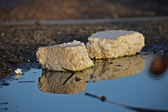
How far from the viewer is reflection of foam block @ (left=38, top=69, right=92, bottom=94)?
6.25m

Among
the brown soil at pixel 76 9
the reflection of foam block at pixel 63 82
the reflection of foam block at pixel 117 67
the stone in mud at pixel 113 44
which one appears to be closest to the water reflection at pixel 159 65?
the reflection of foam block at pixel 117 67

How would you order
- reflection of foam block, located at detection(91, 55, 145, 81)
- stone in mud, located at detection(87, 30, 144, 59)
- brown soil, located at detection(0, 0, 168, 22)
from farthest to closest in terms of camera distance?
brown soil, located at detection(0, 0, 168, 22), stone in mud, located at detection(87, 30, 144, 59), reflection of foam block, located at detection(91, 55, 145, 81)

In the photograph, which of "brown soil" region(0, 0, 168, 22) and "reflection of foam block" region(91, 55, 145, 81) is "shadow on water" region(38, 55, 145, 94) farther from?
"brown soil" region(0, 0, 168, 22)

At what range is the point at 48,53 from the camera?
7625 mm

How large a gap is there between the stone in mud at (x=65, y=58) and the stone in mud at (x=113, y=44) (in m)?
1.04

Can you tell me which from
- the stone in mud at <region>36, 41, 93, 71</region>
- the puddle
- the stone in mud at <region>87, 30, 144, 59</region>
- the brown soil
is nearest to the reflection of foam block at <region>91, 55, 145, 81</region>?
the puddle

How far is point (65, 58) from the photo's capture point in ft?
24.2

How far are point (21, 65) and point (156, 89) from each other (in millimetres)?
3937

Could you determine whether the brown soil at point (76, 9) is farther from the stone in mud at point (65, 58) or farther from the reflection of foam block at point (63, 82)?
→ the reflection of foam block at point (63, 82)

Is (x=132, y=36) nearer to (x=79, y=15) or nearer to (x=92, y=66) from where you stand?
(x=92, y=66)

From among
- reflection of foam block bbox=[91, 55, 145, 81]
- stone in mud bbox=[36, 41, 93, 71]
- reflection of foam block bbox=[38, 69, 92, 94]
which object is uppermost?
stone in mud bbox=[36, 41, 93, 71]

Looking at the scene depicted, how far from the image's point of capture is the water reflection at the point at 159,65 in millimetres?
7234

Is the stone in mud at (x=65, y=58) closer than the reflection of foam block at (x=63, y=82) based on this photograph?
No

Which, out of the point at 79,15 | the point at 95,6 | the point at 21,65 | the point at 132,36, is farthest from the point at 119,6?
the point at 21,65
